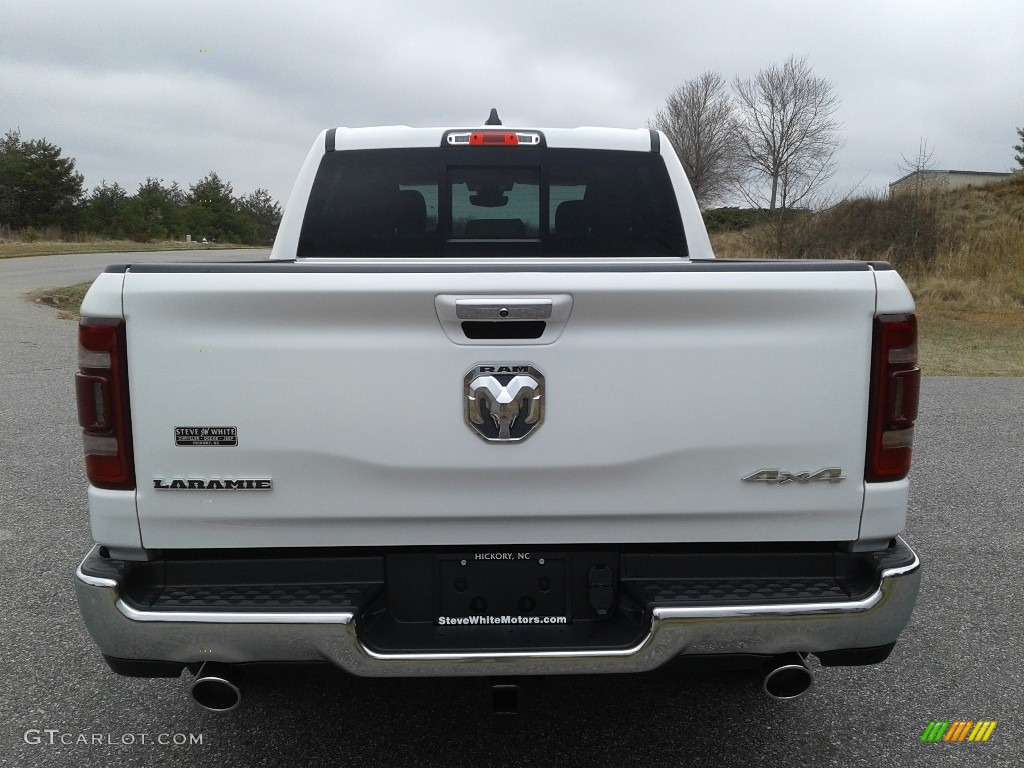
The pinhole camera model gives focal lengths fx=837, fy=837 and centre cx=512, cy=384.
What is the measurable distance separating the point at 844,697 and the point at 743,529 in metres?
1.37

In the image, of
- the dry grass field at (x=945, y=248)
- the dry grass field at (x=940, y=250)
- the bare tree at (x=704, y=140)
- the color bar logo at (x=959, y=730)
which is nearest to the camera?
the color bar logo at (x=959, y=730)

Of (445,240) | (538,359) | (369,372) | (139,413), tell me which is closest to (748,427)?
(538,359)

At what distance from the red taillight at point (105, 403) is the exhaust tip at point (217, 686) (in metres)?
0.54

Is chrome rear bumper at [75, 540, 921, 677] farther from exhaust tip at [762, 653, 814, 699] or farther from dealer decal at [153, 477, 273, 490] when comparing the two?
dealer decal at [153, 477, 273, 490]

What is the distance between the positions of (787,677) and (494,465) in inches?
41.3

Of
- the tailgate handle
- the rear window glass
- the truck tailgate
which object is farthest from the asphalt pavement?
the rear window glass

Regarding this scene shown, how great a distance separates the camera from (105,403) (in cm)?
217

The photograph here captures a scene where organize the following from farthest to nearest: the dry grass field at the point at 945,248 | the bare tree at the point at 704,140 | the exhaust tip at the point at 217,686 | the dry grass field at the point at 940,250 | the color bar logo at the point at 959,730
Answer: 1. the bare tree at the point at 704,140
2. the dry grass field at the point at 945,248
3. the dry grass field at the point at 940,250
4. the color bar logo at the point at 959,730
5. the exhaust tip at the point at 217,686

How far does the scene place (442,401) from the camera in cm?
214

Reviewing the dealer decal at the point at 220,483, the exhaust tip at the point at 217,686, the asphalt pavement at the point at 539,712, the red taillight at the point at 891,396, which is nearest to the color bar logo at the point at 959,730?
the asphalt pavement at the point at 539,712

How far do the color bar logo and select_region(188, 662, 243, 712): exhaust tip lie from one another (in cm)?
229

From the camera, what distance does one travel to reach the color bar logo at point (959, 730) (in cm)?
289

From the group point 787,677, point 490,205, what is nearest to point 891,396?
point 787,677

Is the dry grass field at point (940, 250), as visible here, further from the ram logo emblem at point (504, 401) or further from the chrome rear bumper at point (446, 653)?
the ram logo emblem at point (504, 401)
